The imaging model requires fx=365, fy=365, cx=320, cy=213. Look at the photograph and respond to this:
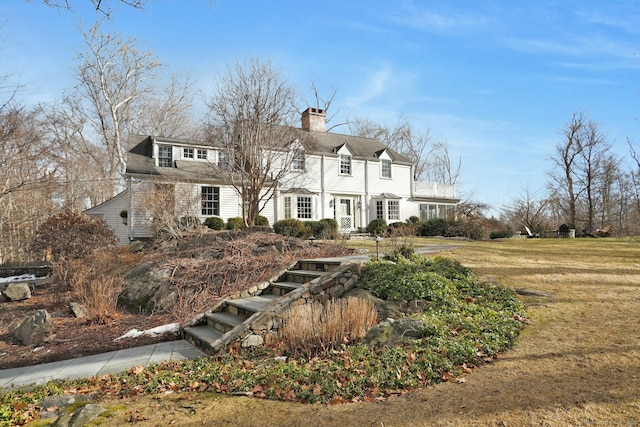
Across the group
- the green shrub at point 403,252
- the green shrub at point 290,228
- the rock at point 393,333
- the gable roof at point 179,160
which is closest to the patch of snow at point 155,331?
the rock at point 393,333

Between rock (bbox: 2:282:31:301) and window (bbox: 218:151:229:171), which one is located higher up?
window (bbox: 218:151:229:171)

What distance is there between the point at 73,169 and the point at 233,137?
53.7ft

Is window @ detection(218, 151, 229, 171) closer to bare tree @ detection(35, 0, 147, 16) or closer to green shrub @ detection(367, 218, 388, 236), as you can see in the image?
bare tree @ detection(35, 0, 147, 16)

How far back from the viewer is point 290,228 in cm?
1741

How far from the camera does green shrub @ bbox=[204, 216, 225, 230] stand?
58.9 ft

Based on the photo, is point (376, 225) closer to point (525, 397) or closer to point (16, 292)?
point (16, 292)

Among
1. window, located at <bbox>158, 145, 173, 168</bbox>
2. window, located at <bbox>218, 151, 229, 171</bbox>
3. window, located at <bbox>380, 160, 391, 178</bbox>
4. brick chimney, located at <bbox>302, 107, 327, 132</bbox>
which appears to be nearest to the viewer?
window, located at <bbox>218, 151, 229, 171</bbox>

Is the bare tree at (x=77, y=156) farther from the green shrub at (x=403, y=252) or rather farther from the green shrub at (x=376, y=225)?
the green shrub at (x=403, y=252)

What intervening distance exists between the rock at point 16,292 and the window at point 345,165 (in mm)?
17274

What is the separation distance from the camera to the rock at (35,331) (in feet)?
20.5

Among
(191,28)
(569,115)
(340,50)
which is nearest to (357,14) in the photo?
(340,50)

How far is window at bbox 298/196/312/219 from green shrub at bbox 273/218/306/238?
11.5 feet

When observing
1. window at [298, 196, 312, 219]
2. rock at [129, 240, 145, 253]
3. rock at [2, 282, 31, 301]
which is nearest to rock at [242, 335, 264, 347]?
rock at [2, 282, 31, 301]

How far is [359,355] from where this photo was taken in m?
4.16
